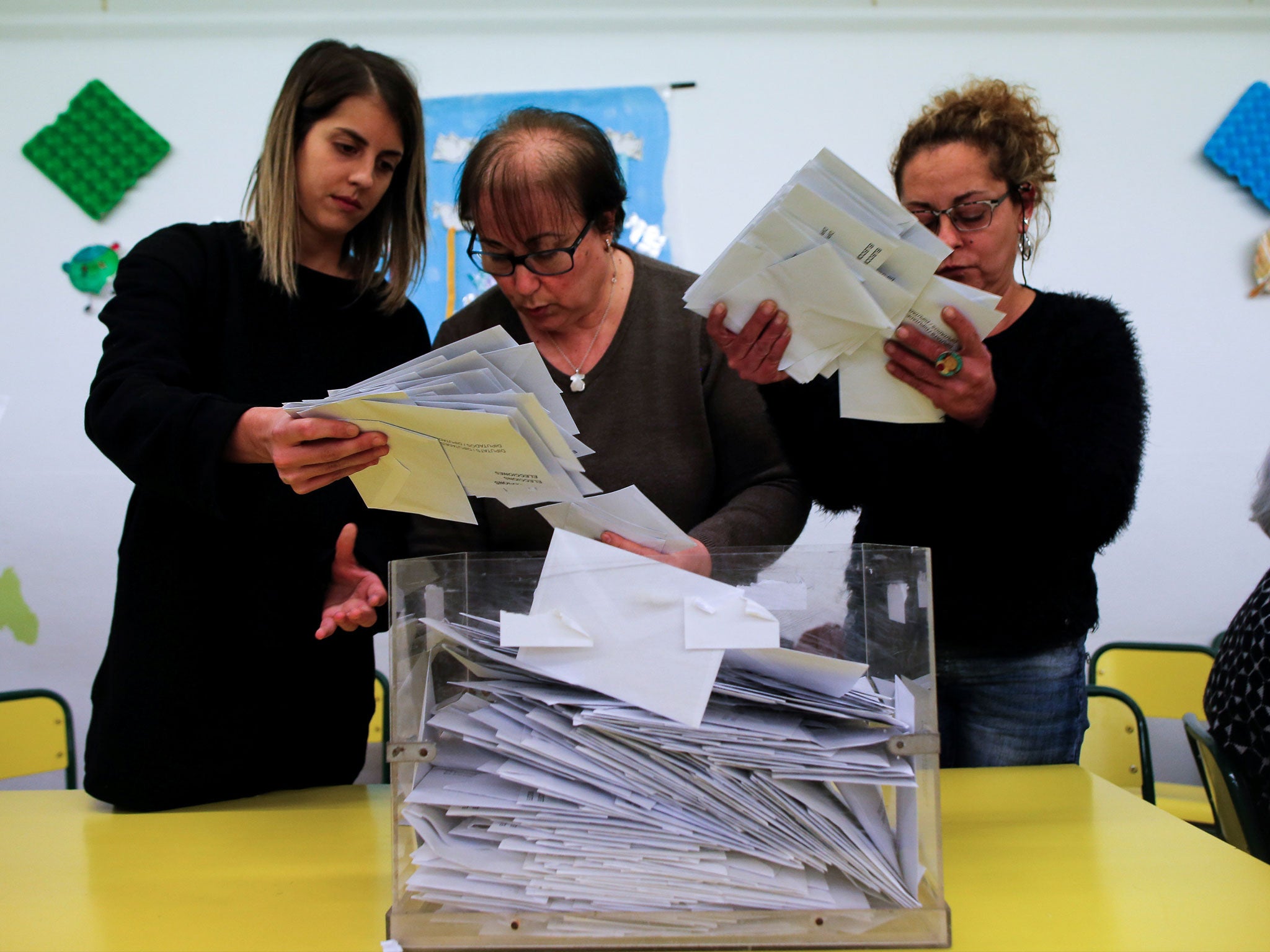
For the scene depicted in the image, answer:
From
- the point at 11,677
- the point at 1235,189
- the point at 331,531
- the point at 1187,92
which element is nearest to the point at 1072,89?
the point at 1187,92

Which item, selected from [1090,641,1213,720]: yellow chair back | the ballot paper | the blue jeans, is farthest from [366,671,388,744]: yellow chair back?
[1090,641,1213,720]: yellow chair back

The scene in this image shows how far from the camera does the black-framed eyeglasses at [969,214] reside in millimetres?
1193

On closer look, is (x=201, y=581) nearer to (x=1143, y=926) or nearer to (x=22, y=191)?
(x=1143, y=926)

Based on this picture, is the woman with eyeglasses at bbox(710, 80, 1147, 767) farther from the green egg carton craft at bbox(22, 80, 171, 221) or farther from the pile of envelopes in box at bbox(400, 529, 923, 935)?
the green egg carton craft at bbox(22, 80, 171, 221)

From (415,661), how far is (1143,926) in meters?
0.60

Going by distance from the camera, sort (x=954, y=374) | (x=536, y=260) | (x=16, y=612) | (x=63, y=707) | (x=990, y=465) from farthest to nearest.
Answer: (x=16, y=612)
(x=63, y=707)
(x=536, y=260)
(x=990, y=465)
(x=954, y=374)

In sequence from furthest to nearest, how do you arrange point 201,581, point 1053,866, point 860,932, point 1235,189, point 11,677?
point 1235,189, point 11,677, point 201,581, point 1053,866, point 860,932

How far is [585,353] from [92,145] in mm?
2177

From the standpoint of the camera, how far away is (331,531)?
125 cm

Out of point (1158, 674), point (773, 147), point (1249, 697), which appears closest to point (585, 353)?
point (1249, 697)

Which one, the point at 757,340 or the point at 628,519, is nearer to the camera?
the point at 628,519

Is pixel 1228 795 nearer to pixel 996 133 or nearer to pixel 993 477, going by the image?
pixel 993 477

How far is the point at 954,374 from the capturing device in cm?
97

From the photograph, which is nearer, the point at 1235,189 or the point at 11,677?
the point at 11,677
